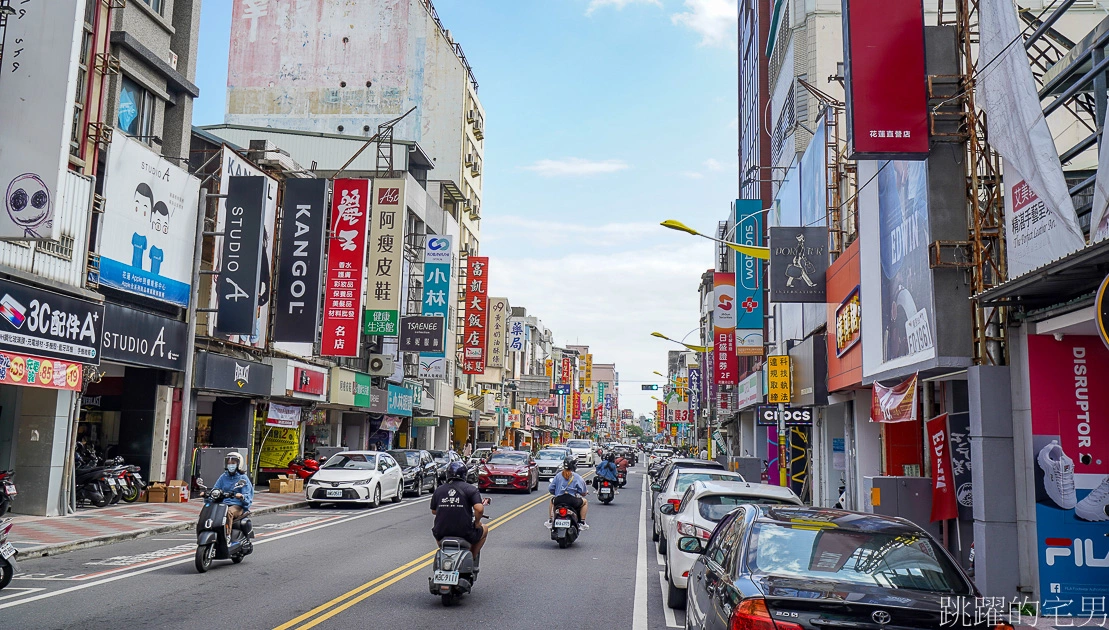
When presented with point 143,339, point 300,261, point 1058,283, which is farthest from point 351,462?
point 1058,283

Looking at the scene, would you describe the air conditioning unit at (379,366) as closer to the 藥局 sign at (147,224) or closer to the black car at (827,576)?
the 藥局 sign at (147,224)

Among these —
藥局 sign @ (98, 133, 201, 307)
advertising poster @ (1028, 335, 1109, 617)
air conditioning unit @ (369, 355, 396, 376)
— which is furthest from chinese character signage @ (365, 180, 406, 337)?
advertising poster @ (1028, 335, 1109, 617)

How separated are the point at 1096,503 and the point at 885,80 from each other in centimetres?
692

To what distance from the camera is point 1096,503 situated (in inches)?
414

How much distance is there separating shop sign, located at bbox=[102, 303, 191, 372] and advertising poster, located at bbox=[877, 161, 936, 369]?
1744 cm

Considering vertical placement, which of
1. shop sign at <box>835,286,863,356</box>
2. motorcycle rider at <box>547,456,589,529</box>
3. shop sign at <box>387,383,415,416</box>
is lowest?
motorcycle rider at <box>547,456,589,529</box>

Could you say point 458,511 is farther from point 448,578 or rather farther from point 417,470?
point 417,470

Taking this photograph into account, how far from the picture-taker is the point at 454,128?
6259 centimetres

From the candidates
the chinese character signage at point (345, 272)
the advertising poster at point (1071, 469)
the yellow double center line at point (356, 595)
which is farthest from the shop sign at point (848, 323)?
the chinese character signage at point (345, 272)

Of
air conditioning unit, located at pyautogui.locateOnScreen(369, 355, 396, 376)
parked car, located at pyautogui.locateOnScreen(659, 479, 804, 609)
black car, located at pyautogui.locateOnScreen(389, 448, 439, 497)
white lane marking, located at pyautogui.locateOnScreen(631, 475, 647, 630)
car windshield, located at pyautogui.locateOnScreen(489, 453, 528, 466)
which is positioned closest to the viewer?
white lane marking, located at pyautogui.locateOnScreen(631, 475, 647, 630)

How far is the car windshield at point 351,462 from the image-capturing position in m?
26.4

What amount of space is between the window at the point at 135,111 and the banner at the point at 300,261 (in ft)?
20.0

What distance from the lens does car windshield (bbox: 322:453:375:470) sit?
2638 cm

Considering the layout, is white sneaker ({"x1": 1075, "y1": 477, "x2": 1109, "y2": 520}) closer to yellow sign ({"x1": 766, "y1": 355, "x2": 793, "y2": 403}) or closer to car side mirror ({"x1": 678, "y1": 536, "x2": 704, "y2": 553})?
car side mirror ({"x1": 678, "y1": 536, "x2": 704, "y2": 553})
